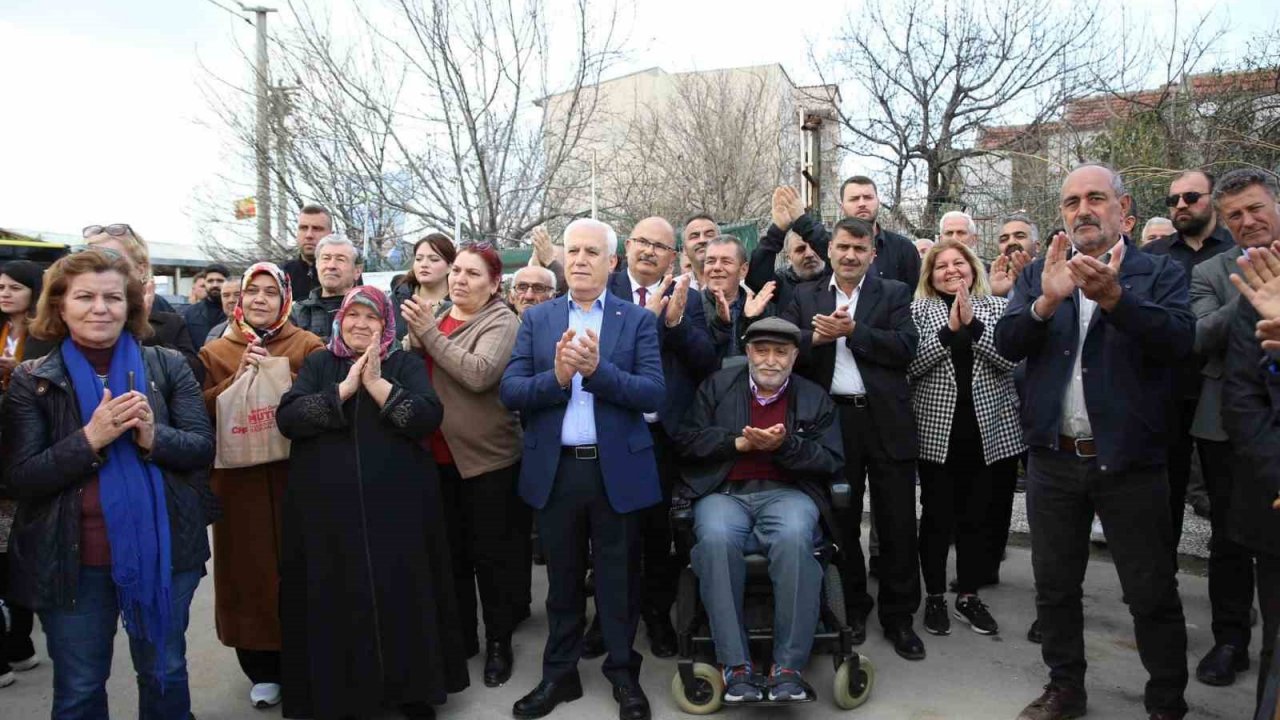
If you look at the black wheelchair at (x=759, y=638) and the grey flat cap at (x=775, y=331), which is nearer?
the black wheelchair at (x=759, y=638)

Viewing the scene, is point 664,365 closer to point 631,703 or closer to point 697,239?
point 697,239

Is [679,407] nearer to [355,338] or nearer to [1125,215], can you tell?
[355,338]

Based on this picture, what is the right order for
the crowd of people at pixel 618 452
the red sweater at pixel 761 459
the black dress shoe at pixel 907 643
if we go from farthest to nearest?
the black dress shoe at pixel 907 643, the red sweater at pixel 761 459, the crowd of people at pixel 618 452

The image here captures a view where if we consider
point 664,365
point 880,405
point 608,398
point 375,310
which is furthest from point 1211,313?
point 375,310

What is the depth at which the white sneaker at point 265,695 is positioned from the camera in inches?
147

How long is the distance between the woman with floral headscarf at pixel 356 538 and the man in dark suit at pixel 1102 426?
254 cm

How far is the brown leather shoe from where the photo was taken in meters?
3.44

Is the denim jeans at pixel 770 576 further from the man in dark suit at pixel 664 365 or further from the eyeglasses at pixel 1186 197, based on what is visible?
the eyeglasses at pixel 1186 197

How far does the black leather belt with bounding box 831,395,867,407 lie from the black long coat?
2022 mm

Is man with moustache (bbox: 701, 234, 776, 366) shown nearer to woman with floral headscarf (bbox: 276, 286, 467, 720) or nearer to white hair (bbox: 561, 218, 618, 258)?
white hair (bbox: 561, 218, 618, 258)

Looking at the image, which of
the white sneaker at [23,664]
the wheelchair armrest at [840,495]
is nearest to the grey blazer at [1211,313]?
the wheelchair armrest at [840,495]

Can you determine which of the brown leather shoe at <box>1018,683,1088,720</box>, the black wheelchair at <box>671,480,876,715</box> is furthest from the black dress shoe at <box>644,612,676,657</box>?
the brown leather shoe at <box>1018,683,1088,720</box>

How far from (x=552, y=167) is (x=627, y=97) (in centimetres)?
1495

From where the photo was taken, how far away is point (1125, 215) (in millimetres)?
3424
